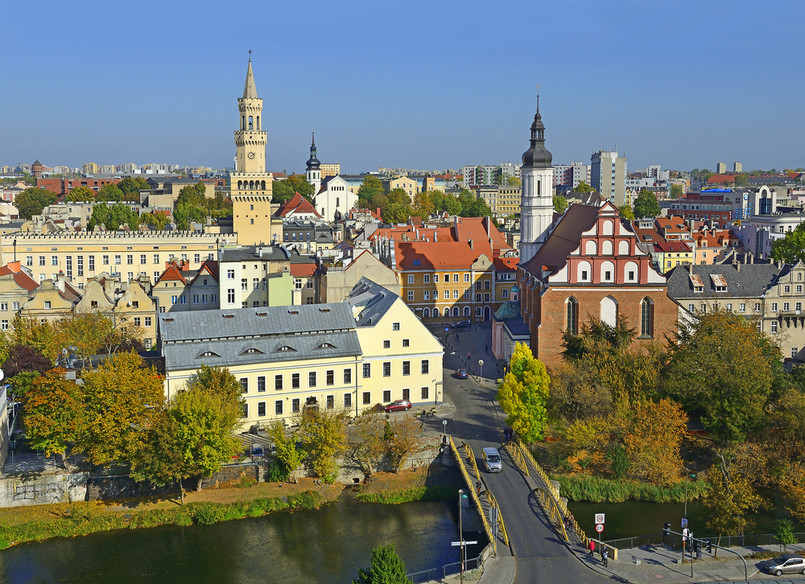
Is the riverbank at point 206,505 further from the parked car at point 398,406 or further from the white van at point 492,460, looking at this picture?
the parked car at point 398,406

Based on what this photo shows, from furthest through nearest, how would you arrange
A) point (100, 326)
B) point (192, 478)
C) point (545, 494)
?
point (100, 326) → point (192, 478) → point (545, 494)

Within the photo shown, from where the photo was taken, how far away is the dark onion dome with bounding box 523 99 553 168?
6206cm

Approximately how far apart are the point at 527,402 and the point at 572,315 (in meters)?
11.7

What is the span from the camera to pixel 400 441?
40.5 meters

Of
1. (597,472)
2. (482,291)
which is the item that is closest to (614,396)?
(597,472)

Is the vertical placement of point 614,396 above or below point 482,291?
below

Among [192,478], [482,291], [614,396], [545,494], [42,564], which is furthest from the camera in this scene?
[482,291]

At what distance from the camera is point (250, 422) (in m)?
43.3

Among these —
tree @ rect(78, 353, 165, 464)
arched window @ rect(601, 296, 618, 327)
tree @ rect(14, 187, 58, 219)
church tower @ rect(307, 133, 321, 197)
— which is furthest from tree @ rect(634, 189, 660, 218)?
tree @ rect(78, 353, 165, 464)

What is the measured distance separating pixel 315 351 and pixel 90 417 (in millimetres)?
12073

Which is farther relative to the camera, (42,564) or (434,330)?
(434,330)

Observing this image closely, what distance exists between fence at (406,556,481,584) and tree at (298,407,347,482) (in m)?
9.50

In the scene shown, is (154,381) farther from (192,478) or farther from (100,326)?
(100,326)

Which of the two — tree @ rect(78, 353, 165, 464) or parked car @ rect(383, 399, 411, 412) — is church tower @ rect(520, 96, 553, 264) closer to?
parked car @ rect(383, 399, 411, 412)
